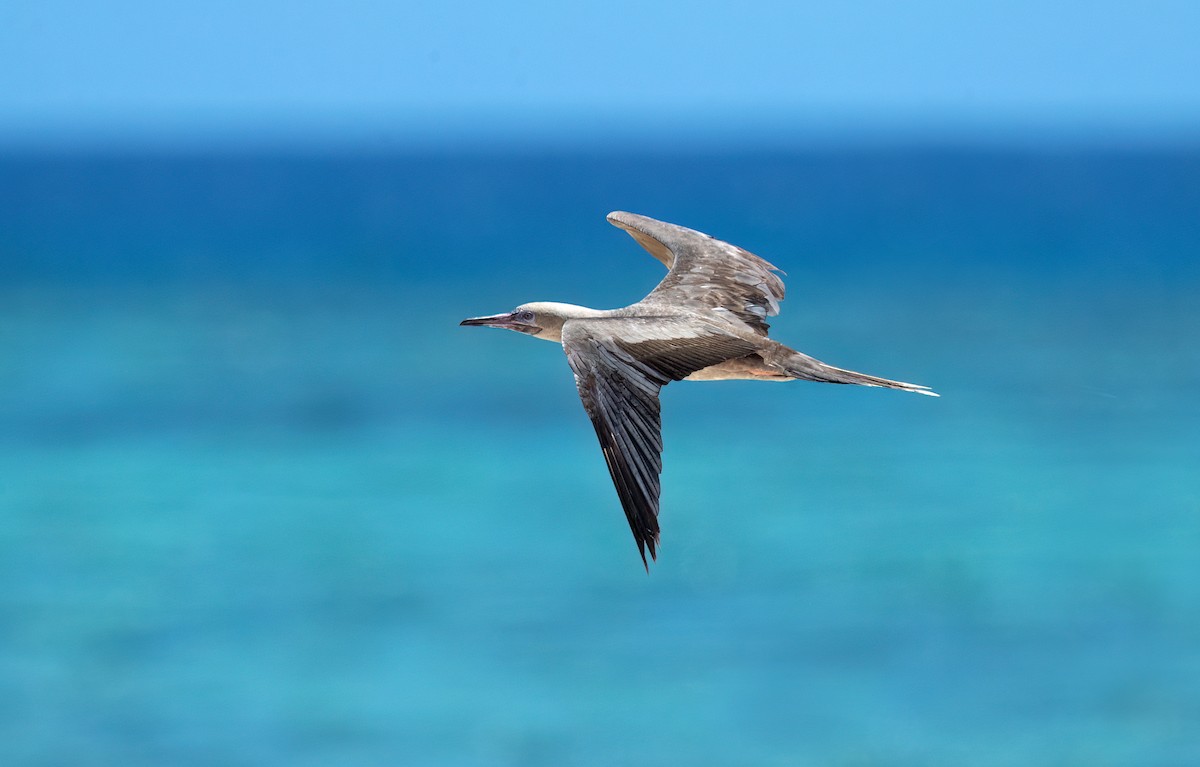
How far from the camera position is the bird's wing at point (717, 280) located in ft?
48.1

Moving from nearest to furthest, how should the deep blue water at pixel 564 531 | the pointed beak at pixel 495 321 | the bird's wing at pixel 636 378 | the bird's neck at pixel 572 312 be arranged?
the bird's wing at pixel 636 378, the bird's neck at pixel 572 312, the pointed beak at pixel 495 321, the deep blue water at pixel 564 531

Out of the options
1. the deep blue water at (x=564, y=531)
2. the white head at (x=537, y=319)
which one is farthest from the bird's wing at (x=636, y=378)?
the deep blue water at (x=564, y=531)

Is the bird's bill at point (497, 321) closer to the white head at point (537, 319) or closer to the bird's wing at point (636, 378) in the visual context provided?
the white head at point (537, 319)

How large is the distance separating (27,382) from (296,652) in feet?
58.3

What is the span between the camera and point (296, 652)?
30.9 meters

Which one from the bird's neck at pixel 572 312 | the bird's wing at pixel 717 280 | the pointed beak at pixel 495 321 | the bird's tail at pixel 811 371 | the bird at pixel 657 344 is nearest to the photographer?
the bird at pixel 657 344

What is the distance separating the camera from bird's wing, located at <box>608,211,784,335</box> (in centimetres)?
1466

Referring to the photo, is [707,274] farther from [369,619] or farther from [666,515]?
[666,515]

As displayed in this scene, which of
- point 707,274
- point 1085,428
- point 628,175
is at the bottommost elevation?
point 707,274

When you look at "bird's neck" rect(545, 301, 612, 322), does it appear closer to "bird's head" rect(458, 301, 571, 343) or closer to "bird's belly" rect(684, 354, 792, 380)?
"bird's head" rect(458, 301, 571, 343)

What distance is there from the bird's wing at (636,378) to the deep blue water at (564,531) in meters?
15.3

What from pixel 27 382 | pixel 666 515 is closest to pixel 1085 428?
pixel 666 515

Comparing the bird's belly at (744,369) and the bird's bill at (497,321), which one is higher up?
the bird's bill at (497,321)

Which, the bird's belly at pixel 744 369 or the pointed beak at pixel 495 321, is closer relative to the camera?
the bird's belly at pixel 744 369
